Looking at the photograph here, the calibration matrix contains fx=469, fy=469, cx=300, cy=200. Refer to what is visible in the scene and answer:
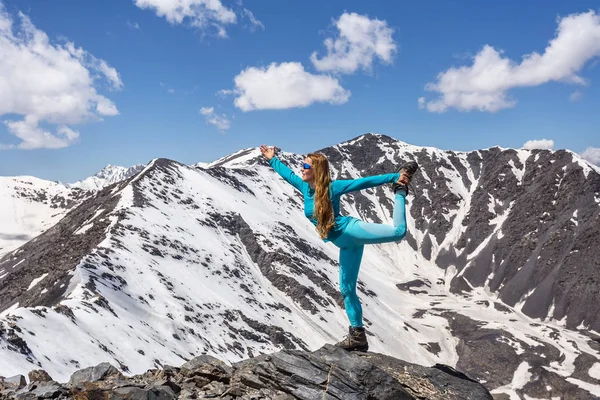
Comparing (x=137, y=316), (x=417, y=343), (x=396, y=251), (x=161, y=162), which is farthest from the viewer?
(x=396, y=251)

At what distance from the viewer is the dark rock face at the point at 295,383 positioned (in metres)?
11.0

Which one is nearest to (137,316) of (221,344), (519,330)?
(221,344)

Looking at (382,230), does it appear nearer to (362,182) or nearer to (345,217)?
(345,217)

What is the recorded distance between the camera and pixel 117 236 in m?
86.6

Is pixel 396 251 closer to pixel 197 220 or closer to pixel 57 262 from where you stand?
pixel 197 220

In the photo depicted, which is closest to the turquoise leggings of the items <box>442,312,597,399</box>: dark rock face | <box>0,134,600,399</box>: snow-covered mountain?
<box>0,134,600,399</box>: snow-covered mountain

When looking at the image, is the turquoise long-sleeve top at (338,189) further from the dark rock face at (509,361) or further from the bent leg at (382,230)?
the dark rock face at (509,361)

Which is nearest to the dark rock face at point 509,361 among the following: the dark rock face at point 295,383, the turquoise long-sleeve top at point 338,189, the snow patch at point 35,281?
the snow patch at point 35,281

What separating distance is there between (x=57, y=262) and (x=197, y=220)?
39.9 metres

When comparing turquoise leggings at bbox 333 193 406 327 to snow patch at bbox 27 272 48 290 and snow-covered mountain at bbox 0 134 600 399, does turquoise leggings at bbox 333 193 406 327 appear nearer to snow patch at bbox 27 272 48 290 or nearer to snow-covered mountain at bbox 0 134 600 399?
snow-covered mountain at bbox 0 134 600 399

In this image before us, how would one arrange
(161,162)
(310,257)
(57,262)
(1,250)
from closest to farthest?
(57,262), (310,257), (161,162), (1,250)

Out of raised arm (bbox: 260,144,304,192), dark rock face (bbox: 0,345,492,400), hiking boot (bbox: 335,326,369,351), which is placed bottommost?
dark rock face (bbox: 0,345,492,400)

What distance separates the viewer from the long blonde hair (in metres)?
10.6

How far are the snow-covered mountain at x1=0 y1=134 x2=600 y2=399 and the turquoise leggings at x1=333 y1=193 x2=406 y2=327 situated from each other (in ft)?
102
